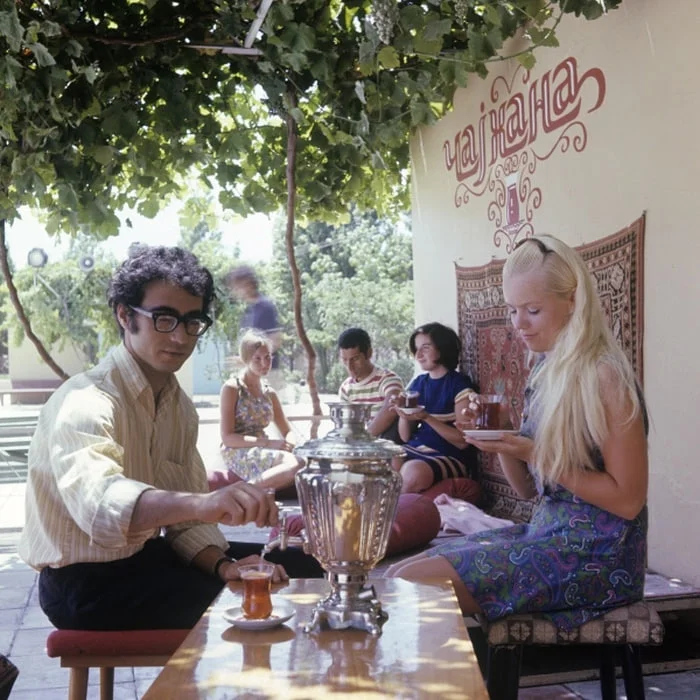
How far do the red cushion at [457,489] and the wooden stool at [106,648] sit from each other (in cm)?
313

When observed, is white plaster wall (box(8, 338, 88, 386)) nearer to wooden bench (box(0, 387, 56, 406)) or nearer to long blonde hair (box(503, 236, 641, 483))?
wooden bench (box(0, 387, 56, 406))

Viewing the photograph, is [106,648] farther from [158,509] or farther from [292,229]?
[292,229]

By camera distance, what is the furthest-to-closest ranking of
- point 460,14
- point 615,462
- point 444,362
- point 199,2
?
point 444,362, point 199,2, point 460,14, point 615,462

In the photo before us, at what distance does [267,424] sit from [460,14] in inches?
128

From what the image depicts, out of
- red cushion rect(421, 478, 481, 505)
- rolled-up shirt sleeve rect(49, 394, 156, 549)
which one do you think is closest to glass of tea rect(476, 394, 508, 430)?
rolled-up shirt sleeve rect(49, 394, 156, 549)

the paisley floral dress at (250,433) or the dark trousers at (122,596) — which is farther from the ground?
the paisley floral dress at (250,433)

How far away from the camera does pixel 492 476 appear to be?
18.9ft

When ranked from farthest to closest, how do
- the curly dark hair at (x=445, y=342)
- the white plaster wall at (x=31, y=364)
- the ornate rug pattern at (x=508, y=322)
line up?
the white plaster wall at (x=31, y=364) < the curly dark hair at (x=445, y=342) < the ornate rug pattern at (x=508, y=322)

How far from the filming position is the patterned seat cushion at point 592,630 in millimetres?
2639

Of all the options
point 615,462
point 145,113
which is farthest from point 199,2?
point 615,462

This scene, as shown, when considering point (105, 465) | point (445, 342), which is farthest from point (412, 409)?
point (105, 465)

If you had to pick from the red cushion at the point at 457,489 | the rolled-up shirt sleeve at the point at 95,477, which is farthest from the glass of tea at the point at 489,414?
the red cushion at the point at 457,489

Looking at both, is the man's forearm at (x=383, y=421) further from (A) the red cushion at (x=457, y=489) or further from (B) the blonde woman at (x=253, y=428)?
(A) the red cushion at (x=457, y=489)

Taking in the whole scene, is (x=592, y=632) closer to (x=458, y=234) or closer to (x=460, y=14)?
(x=460, y=14)
